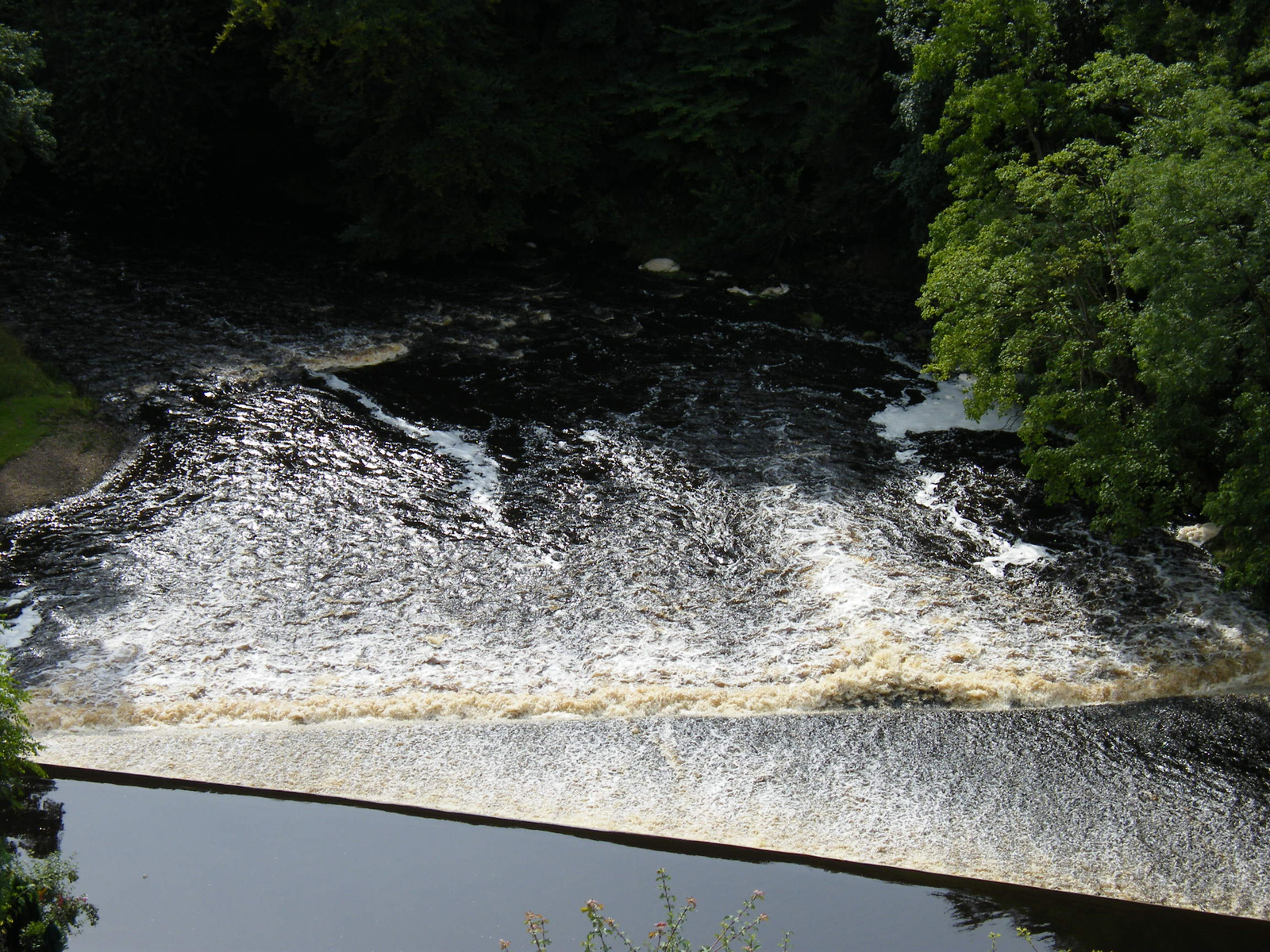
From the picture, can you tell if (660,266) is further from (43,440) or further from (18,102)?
(43,440)

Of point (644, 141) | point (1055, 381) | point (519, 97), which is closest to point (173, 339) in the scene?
point (519, 97)

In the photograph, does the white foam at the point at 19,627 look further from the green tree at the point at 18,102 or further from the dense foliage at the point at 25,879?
the green tree at the point at 18,102

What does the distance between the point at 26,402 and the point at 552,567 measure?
1009cm

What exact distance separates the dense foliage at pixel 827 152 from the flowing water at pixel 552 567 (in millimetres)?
1707

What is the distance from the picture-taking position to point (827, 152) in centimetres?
2594

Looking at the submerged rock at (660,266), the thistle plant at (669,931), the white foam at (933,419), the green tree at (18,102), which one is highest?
the submerged rock at (660,266)

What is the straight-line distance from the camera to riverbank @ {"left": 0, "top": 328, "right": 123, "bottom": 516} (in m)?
15.8

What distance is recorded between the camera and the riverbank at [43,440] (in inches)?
622

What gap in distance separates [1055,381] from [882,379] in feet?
17.3

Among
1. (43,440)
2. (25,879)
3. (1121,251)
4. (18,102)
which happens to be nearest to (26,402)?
(43,440)

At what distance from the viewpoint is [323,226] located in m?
28.9

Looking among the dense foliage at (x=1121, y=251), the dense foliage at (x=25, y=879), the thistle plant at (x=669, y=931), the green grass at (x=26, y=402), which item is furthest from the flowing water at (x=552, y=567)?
the dense foliage at (x=1121, y=251)

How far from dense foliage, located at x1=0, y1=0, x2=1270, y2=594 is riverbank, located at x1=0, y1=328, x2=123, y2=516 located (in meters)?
4.37

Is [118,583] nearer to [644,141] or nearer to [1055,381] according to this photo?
[1055,381]
